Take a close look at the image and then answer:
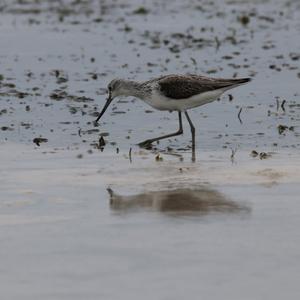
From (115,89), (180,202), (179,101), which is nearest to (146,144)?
(179,101)

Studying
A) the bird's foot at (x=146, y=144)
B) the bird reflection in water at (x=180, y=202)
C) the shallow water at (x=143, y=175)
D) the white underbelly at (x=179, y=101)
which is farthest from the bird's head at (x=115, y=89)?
the bird reflection in water at (x=180, y=202)

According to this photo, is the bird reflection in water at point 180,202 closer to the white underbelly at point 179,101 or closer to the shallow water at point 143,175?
the shallow water at point 143,175

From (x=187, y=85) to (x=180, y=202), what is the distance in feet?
12.4

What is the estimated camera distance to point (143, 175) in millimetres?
10930

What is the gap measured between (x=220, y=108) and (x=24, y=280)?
26.6 feet

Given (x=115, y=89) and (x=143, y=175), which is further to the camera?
(x=115, y=89)

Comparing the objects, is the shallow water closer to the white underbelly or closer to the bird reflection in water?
the bird reflection in water

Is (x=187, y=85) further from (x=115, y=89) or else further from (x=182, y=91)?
(x=115, y=89)

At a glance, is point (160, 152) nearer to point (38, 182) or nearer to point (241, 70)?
point (38, 182)

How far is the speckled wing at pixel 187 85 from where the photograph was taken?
13.1 meters

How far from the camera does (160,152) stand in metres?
12.4

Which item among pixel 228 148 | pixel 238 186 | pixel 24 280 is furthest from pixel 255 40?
pixel 24 280

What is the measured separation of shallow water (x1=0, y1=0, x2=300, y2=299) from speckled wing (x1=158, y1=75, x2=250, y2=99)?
59cm

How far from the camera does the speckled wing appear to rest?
13.1m
